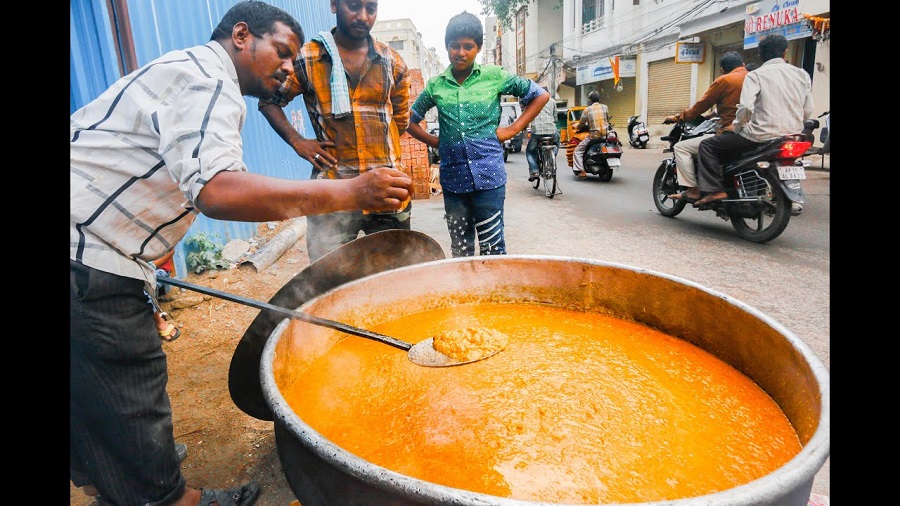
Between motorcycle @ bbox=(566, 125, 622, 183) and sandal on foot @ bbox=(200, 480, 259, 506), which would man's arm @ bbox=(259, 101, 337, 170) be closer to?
sandal on foot @ bbox=(200, 480, 259, 506)

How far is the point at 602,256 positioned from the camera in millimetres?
5574

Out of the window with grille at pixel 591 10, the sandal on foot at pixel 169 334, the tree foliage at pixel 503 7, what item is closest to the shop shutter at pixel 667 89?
the window with grille at pixel 591 10

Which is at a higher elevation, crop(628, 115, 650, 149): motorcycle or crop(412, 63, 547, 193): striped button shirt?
crop(628, 115, 650, 149): motorcycle

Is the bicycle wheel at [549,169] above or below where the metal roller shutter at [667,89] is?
below

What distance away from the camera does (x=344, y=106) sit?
10.0 feet

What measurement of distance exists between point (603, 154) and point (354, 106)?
328 inches

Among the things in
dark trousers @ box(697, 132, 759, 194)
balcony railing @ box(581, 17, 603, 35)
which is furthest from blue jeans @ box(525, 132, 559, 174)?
balcony railing @ box(581, 17, 603, 35)

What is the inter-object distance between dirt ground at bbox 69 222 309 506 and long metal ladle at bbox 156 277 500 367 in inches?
32.9

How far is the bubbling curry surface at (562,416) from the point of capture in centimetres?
132

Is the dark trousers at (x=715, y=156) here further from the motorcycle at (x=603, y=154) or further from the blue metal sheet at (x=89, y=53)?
the blue metal sheet at (x=89, y=53)

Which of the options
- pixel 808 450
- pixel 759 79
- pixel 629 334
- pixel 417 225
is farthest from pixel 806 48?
pixel 808 450

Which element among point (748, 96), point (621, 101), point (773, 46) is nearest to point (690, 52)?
point (621, 101)

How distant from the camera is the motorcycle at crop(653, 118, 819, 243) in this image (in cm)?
537

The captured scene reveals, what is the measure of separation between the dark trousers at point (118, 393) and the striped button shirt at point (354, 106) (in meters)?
1.66
